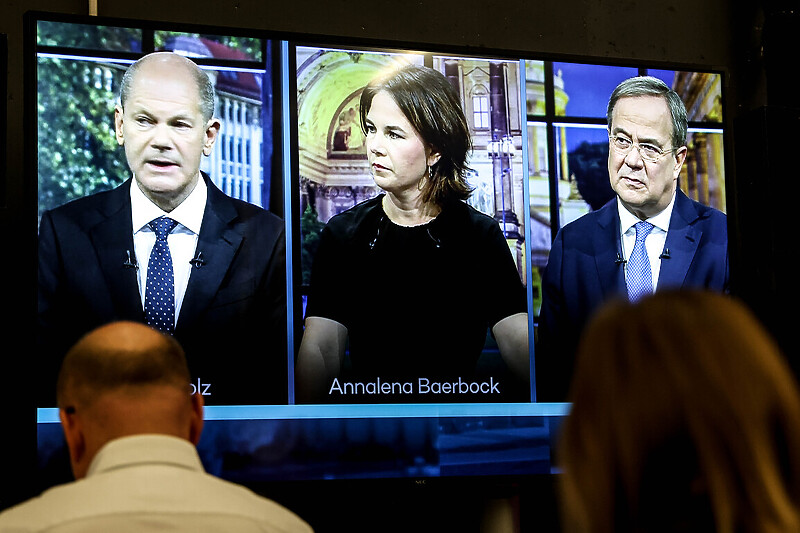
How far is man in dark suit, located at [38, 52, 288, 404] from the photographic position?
3.76 metres

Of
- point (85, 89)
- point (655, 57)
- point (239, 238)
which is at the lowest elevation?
point (239, 238)

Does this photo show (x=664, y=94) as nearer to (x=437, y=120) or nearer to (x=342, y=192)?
(x=437, y=120)

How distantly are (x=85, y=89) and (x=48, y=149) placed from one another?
27 centimetres

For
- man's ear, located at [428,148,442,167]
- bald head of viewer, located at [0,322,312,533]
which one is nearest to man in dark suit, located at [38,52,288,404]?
man's ear, located at [428,148,442,167]

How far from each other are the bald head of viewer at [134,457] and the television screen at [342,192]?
193 cm

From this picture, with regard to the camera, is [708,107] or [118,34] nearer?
[118,34]

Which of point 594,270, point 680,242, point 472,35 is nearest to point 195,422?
point 594,270

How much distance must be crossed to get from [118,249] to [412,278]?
1.12 meters

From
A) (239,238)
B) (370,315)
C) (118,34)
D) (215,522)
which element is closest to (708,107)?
(370,315)

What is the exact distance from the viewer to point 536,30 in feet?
16.5

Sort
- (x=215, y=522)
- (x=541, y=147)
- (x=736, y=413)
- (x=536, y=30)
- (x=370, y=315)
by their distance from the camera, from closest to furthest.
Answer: (x=736, y=413) < (x=215, y=522) < (x=370, y=315) < (x=541, y=147) < (x=536, y=30)

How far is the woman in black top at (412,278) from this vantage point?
3.98 meters

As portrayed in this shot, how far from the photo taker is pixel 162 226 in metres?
3.86

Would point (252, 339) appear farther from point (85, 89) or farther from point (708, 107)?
point (708, 107)
